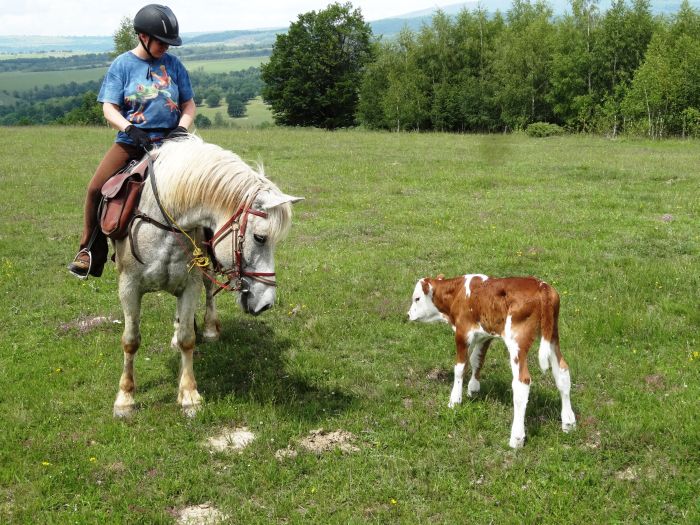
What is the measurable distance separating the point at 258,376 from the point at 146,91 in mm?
3703

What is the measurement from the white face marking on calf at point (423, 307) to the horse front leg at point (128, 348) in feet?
10.6

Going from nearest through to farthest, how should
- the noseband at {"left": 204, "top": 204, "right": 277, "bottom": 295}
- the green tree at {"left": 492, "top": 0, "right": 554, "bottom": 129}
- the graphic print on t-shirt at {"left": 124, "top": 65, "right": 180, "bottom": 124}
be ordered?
1. the noseband at {"left": 204, "top": 204, "right": 277, "bottom": 295}
2. the graphic print on t-shirt at {"left": 124, "top": 65, "right": 180, "bottom": 124}
3. the green tree at {"left": 492, "top": 0, "right": 554, "bottom": 129}

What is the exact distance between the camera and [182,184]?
666 centimetres

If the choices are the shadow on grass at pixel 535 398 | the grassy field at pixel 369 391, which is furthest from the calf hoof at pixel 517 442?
the shadow on grass at pixel 535 398

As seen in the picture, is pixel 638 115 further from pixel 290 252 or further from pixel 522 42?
pixel 290 252

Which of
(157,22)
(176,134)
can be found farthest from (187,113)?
(157,22)

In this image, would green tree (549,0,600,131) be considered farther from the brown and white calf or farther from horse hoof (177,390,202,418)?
horse hoof (177,390,202,418)

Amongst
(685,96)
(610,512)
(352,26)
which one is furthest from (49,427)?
(352,26)

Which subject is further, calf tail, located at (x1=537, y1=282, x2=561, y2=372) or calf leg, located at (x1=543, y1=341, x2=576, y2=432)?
calf leg, located at (x1=543, y1=341, x2=576, y2=432)

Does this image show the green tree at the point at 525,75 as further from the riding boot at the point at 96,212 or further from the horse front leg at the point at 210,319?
the riding boot at the point at 96,212

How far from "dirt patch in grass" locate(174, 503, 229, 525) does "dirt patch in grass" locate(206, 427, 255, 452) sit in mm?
877

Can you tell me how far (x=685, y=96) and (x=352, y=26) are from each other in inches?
1748

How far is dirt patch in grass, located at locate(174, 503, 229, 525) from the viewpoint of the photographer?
5402 mm

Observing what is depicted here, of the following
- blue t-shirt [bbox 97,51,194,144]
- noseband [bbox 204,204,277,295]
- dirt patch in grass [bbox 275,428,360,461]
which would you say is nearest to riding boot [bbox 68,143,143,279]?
blue t-shirt [bbox 97,51,194,144]
